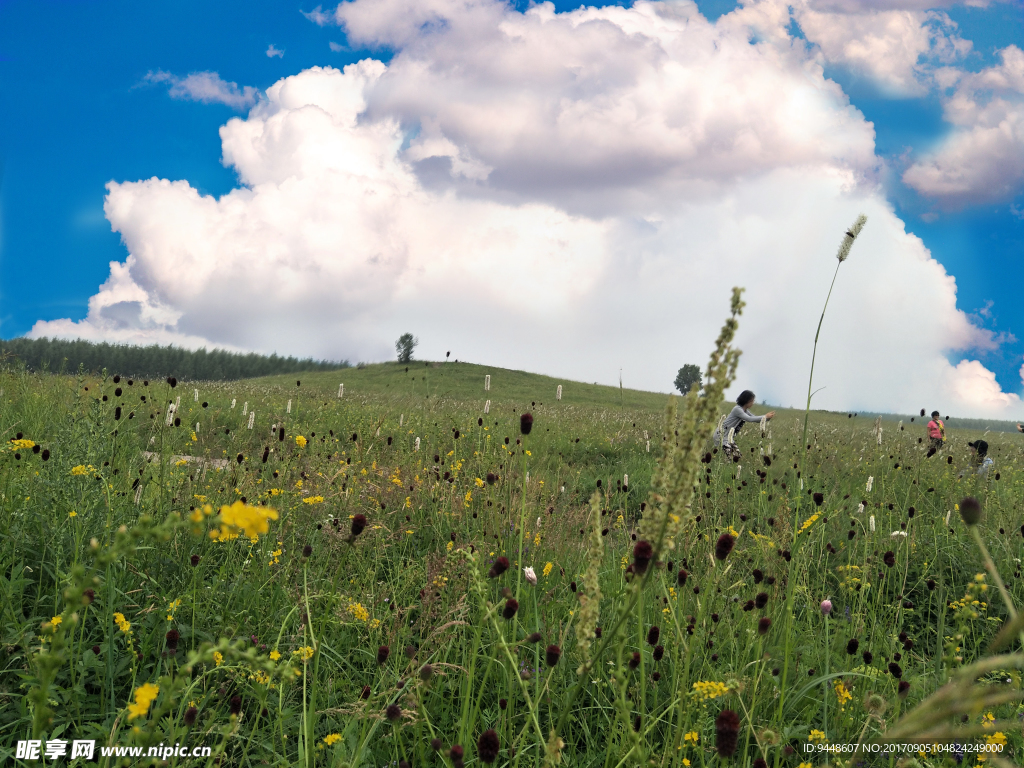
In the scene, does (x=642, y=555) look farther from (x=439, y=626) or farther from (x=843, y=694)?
(x=843, y=694)

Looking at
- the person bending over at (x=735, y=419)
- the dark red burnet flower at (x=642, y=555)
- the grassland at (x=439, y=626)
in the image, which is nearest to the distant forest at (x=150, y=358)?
the person bending over at (x=735, y=419)

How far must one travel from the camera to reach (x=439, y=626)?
96.6 inches

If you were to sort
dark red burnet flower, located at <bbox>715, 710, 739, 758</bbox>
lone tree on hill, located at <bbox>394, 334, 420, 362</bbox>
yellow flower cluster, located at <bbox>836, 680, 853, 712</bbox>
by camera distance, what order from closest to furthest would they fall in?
dark red burnet flower, located at <bbox>715, 710, 739, 758</bbox>
yellow flower cluster, located at <bbox>836, 680, 853, 712</bbox>
lone tree on hill, located at <bbox>394, 334, 420, 362</bbox>

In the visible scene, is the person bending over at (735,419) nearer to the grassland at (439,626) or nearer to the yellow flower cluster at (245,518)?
the grassland at (439,626)

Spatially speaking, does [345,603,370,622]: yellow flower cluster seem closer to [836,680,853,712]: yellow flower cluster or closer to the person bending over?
[836,680,853,712]: yellow flower cluster

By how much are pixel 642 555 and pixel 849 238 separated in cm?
260

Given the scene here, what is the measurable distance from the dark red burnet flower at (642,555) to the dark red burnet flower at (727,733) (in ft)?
1.56

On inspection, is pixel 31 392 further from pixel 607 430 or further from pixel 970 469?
pixel 970 469

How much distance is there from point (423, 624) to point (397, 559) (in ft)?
4.49

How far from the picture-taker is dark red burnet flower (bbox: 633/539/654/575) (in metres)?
1.46

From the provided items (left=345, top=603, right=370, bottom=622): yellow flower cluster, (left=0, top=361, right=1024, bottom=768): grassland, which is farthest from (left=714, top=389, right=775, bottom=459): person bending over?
(left=345, top=603, right=370, bottom=622): yellow flower cluster

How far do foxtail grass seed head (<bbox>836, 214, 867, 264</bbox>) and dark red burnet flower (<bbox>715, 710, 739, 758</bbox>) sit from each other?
246cm

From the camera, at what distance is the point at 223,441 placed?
327 inches

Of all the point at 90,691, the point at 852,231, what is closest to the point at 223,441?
the point at 90,691
